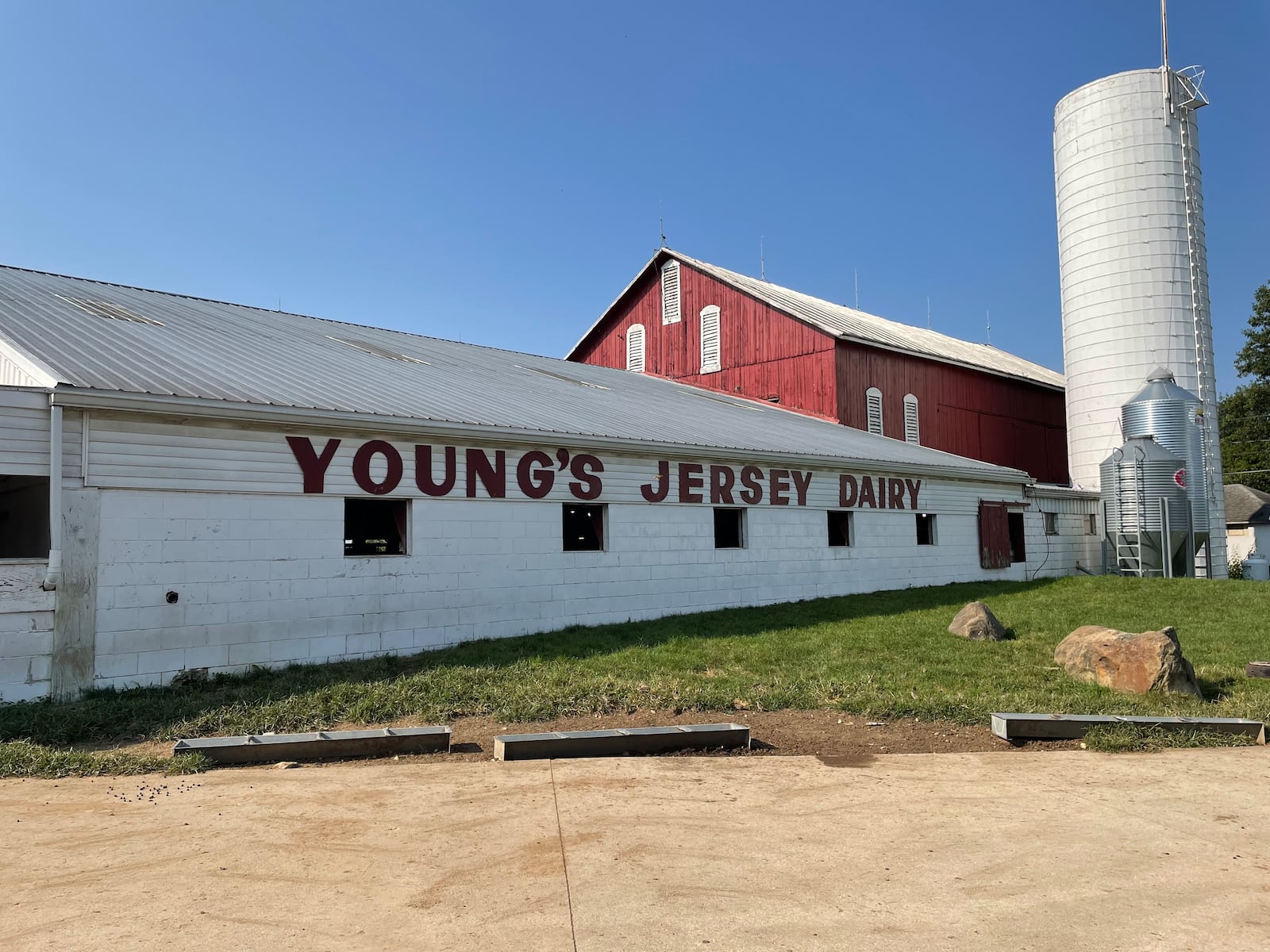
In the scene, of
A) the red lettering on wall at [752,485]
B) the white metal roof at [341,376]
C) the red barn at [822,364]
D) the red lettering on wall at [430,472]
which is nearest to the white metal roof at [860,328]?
the red barn at [822,364]

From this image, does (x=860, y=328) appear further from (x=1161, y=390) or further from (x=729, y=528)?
(x=729, y=528)

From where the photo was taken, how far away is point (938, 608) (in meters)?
17.3

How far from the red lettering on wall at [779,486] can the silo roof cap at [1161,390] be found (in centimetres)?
1368

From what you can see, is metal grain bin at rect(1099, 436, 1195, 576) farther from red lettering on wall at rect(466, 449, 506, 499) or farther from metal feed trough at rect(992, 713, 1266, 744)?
red lettering on wall at rect(466, 449, 506, 499)

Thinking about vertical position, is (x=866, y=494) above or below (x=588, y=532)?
above

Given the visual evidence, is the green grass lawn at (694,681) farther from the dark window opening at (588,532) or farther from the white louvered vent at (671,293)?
the white louvered vent at (671,293)

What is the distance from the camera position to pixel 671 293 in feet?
105

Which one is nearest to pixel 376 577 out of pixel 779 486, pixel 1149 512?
pixel 779 486

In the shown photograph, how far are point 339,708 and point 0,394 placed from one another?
4.52 metres

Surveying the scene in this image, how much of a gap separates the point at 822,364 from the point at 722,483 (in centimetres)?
1244

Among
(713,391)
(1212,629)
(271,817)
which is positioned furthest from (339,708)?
(713,391)

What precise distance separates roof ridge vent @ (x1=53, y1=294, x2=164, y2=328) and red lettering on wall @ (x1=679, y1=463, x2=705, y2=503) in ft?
28.6

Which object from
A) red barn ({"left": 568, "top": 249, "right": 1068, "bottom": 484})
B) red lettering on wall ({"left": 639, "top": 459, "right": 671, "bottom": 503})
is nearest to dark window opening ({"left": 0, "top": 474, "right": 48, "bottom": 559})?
red lettering on wall ({"left": 639, "top": 459, "right": 671, "bottom": 503})

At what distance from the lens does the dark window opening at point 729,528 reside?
1744cm
